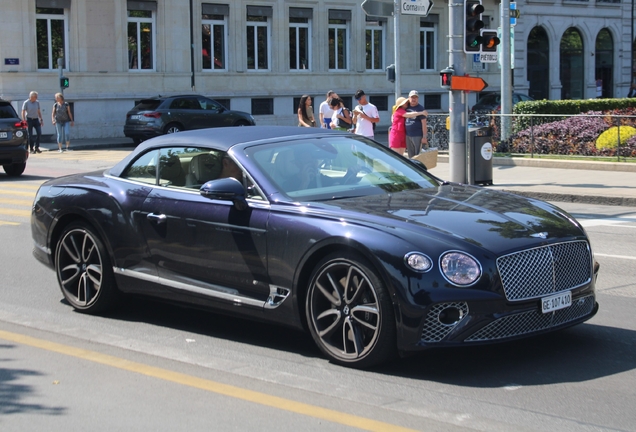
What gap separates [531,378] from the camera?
5406mm

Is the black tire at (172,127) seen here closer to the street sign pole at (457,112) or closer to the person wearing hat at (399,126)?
the person wearing hat at (399,126)

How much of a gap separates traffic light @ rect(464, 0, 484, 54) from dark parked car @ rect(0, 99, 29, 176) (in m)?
10.0

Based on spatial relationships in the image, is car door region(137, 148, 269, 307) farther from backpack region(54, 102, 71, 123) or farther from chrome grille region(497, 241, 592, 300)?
backpack region(54, 102, 71, 123)

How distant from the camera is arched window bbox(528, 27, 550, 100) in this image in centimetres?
5100

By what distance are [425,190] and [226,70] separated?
3306 centimetres

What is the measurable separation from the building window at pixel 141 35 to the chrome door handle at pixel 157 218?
99.8 feet

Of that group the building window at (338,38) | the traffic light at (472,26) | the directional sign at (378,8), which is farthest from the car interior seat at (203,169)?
the building window at (338,38)

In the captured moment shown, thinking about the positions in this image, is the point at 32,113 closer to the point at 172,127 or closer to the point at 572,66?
the point at 172,127

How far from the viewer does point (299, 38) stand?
41.2m

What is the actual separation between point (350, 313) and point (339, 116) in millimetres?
12353

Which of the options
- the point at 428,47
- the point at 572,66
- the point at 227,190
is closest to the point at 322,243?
the point at 227,190

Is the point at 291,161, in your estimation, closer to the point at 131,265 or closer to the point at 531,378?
the point at 131,265

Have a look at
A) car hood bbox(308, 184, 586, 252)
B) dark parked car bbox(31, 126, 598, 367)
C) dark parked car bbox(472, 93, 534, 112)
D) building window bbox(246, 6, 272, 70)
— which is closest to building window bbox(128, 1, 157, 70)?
building window bbox(246, 6, 272, 70)

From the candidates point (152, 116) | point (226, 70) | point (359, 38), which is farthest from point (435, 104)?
point (152, 116)
